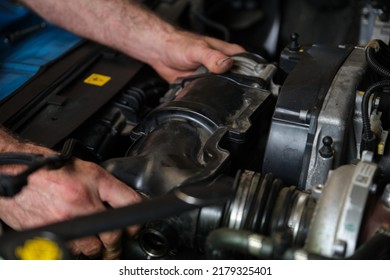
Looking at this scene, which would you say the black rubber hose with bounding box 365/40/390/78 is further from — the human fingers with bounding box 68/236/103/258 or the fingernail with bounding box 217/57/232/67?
the human fingers with bounding box 68/236/103/258

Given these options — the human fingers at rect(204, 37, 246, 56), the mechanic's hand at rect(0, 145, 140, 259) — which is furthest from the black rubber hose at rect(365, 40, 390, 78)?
the mechanic's hand at rect(0, 145, 140, 259)

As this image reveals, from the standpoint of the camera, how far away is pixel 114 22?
1427 millimetres

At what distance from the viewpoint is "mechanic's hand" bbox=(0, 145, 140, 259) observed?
2.83ft

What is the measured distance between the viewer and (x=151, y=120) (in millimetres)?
1023

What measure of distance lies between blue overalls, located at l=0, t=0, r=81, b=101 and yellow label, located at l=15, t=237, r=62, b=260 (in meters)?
0.56

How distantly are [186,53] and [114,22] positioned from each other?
26 cm

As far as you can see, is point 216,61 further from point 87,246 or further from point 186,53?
point 87,246

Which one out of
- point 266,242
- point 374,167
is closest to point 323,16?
point 374,167

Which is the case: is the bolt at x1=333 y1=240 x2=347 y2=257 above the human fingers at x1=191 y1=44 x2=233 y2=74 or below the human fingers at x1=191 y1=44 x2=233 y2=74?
below

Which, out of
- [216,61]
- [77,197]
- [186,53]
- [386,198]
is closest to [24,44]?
[186,53]

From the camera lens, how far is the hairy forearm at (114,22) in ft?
4.54

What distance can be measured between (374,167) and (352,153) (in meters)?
0.21

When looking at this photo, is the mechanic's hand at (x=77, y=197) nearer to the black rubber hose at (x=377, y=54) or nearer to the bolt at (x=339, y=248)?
the bolt at (x=339, y=248)

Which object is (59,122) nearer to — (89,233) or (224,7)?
(89,233)
